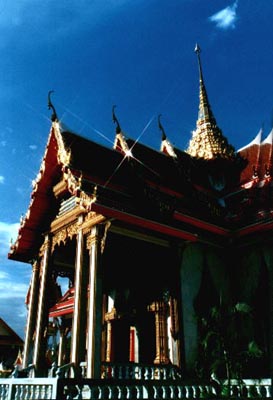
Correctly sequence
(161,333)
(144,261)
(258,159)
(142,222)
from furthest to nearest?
(258,159) < (144,261) < (161,333) < (142,222)

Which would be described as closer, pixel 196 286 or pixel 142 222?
pixel 142 222

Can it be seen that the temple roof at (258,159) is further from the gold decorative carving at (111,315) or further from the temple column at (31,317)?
the temple column at (31,317)

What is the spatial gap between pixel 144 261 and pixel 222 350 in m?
3.51

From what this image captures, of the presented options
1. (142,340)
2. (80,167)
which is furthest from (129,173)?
(142,340)

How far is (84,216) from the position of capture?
9.41m

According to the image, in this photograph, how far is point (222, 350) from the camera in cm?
823

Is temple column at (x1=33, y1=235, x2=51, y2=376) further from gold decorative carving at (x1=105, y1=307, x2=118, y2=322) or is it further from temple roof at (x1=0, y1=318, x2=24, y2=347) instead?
temple roof at (x1=0, y1=318, x2=24, y2=347)

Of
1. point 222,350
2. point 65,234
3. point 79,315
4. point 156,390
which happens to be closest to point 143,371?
point 156,390

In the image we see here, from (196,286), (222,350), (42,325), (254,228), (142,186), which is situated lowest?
(222,350)

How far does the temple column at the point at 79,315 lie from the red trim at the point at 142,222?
154cm

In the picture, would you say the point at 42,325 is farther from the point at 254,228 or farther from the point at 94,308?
the point at 254,228

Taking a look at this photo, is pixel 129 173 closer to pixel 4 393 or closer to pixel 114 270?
pixel 114 270

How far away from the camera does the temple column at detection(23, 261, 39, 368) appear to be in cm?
1045

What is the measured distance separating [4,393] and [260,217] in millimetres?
7510
